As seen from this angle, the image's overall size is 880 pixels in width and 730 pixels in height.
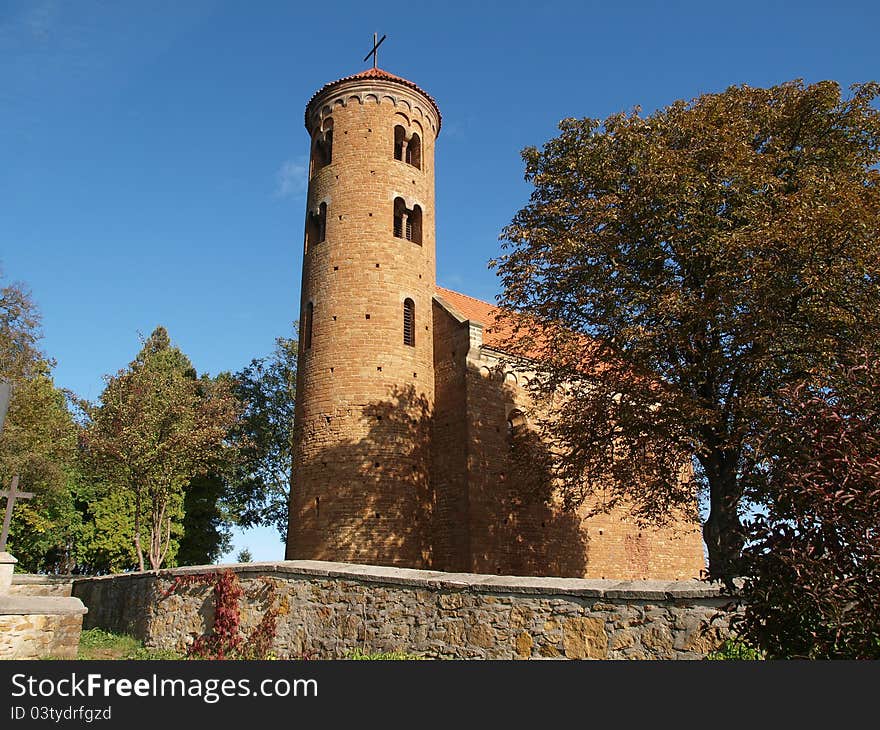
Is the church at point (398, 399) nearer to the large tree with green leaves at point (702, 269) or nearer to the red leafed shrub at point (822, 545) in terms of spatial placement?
the large tree with green leaves at point (702, 269)

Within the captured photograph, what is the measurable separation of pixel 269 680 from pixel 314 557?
1277 cm

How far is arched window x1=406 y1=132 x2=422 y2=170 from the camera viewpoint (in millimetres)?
22234

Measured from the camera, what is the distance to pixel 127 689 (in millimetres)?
5168

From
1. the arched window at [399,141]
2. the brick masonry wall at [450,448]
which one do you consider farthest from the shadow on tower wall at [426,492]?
the arched window at [399,141]

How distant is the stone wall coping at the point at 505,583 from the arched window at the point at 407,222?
12339mm

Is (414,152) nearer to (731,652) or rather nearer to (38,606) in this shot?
(38,606)

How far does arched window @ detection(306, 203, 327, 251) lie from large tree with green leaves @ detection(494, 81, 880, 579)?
8095mm

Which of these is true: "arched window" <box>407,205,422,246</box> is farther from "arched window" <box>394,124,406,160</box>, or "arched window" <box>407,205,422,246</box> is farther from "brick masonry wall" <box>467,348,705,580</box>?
"brick masonry wall" <box>467,348,705,580</box>

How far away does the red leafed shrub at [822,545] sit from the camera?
4.62 meters

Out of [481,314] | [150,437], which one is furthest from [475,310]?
[150,437]

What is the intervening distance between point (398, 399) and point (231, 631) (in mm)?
8864

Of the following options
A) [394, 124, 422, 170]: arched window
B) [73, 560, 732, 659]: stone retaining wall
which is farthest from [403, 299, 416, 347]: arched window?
[73, 560, 732, 659]: stone retaining wall

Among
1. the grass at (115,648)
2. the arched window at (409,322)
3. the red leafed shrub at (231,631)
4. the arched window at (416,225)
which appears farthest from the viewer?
the arched window at (416,225)

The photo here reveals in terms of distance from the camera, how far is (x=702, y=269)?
12.8 m
